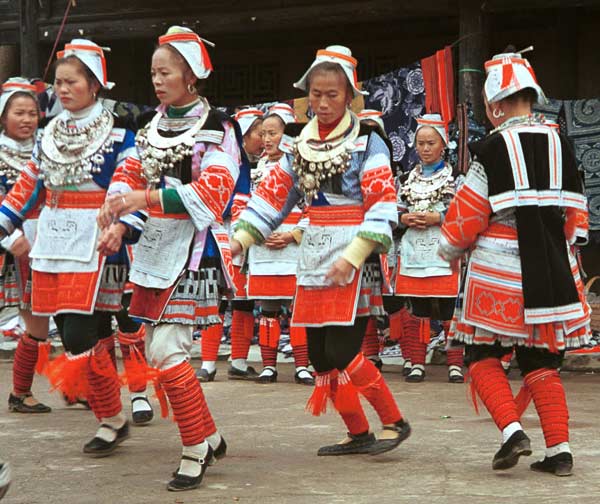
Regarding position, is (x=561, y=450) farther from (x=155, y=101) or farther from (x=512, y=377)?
(x=155, y=101)

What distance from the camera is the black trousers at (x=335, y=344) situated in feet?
16.5

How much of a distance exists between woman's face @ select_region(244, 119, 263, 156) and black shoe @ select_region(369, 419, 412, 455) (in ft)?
13.6

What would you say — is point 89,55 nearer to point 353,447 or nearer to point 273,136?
point 353,447

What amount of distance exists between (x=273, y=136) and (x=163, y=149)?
357 cm

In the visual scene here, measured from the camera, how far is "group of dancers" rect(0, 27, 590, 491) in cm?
468

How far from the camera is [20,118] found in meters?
6.84

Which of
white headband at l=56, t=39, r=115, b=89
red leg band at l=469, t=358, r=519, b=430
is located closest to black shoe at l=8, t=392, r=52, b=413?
white headband at l=56, t=39, r=115, b=89

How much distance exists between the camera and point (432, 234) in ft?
27.9

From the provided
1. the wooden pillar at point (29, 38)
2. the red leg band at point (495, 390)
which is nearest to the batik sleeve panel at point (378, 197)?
the red leg band at point (495, 390)

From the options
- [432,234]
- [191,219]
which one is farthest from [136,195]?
[432,234]

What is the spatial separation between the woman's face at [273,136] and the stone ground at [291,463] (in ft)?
6.53

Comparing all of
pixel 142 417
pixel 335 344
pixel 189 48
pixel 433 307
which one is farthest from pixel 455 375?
pixel 189 48

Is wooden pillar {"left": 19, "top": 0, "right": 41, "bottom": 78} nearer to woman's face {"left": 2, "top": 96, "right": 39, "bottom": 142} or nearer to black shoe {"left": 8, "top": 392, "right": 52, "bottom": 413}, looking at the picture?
woman's face {"left": 2, "top": 96, "right": 39, "bottom": 142}

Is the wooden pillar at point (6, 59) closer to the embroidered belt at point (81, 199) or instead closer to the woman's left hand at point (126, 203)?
the embroidered belt at point (81, 199)
